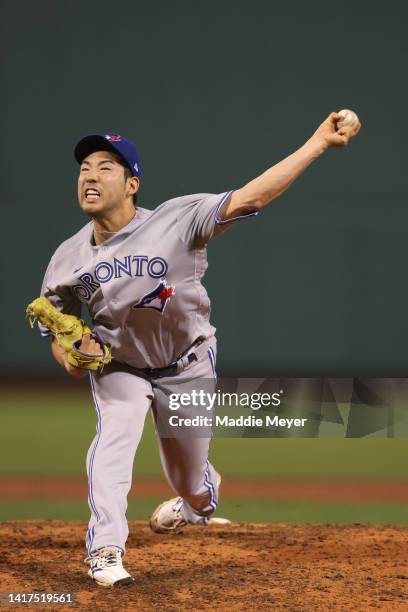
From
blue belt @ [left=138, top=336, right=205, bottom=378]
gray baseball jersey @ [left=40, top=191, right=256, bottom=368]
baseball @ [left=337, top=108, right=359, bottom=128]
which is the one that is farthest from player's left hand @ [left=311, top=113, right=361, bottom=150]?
blue belt @ [left=138, top=336, right=205, bottom=378]

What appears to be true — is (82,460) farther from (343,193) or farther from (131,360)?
(343,193)

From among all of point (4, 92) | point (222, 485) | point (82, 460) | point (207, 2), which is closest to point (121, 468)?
point (222, 485)

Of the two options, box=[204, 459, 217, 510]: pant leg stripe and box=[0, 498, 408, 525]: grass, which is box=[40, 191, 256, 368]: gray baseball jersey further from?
box=[0, 498, 408, 525]: grass

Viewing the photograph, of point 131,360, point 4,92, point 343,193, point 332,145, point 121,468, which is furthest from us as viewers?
point 343,193

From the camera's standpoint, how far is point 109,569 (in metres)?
2.83

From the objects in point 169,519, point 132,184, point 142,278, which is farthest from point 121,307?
point 169,519

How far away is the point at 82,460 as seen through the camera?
5.36 m

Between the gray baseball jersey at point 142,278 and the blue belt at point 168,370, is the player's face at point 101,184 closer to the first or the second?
the gray baseball jersey at point 142,278

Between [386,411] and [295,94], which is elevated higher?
[295,94]

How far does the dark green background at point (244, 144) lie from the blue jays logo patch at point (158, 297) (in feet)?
11.3

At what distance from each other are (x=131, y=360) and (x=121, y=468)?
0.42 m

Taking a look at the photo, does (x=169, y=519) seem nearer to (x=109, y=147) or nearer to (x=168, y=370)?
(x=168, y=370)

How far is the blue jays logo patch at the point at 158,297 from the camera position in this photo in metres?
3.10

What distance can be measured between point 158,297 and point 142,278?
0.10 meters
